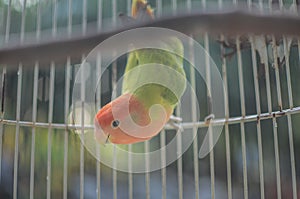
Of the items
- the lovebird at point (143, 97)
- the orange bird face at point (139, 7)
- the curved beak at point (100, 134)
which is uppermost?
the orange bird face at point (139, 7)

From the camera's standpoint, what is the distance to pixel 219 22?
6.1 inches

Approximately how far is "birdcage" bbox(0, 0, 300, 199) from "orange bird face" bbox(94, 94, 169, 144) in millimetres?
91

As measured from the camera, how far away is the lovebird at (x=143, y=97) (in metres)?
0.67

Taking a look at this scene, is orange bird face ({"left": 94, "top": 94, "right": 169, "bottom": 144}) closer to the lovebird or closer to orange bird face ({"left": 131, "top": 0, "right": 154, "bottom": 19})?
the lovebird

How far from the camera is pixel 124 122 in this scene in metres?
0.67

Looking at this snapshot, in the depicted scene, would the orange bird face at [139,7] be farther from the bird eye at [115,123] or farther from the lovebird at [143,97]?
the bird eye at [115,123]

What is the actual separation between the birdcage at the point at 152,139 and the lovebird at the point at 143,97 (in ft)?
0.18

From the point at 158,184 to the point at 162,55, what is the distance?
2.50 feet

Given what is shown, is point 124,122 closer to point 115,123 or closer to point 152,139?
point 115,123

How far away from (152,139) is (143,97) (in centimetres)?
54

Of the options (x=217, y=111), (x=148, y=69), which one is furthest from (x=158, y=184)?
(x=148, y=69)

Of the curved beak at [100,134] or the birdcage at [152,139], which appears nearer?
the curved beak at [100,134]

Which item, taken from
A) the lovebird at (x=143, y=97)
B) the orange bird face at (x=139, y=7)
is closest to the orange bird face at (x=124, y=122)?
the lovebird at (x=143, y=97)

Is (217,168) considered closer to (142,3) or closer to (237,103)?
(237,103)
